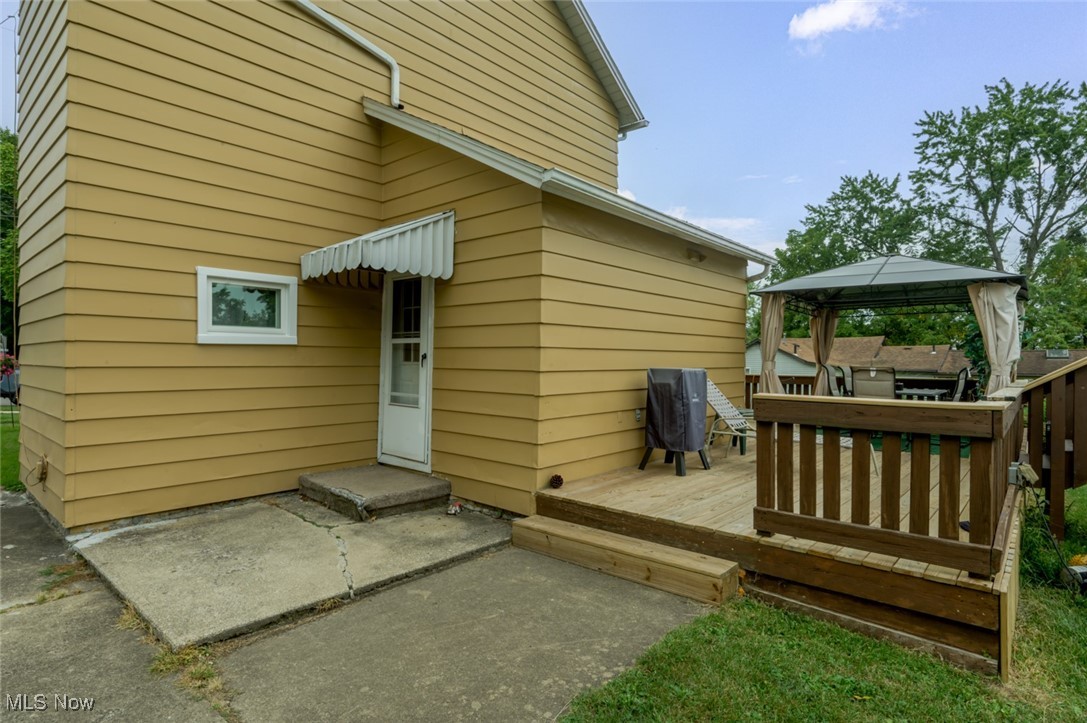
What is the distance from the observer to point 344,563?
10.5 ft

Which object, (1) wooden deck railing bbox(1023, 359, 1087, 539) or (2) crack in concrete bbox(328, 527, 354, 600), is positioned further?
(1) wooden deck railing bbox(1023, 359, 1087, 539)

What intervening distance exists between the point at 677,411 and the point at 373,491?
101 inches

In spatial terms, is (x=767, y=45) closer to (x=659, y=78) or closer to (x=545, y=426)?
(x=659, y=78)

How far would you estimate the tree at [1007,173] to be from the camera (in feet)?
77.0

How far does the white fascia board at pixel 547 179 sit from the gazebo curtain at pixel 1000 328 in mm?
3035

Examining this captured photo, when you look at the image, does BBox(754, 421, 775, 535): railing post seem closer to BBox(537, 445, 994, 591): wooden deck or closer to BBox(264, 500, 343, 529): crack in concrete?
BBox(537, 445, 994, 591): wooden deck

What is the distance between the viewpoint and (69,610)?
2697 mm

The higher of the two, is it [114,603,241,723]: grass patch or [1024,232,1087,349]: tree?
[1024,232,1087,349]: tree

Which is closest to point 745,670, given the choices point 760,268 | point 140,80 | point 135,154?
point 135,154

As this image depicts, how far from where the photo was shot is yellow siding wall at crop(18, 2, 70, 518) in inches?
144

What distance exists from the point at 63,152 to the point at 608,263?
398 cm

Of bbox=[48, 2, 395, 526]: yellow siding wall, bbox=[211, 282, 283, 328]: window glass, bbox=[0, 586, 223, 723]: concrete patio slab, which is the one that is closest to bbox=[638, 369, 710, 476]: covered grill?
bbox=[48, 2, 395, 526]: yellow siding wall

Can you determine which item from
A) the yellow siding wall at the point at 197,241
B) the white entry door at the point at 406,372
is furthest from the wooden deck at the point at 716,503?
the yellow siding wall at the point at 197,241

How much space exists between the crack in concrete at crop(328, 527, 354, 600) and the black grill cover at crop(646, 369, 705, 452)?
2609 mm
